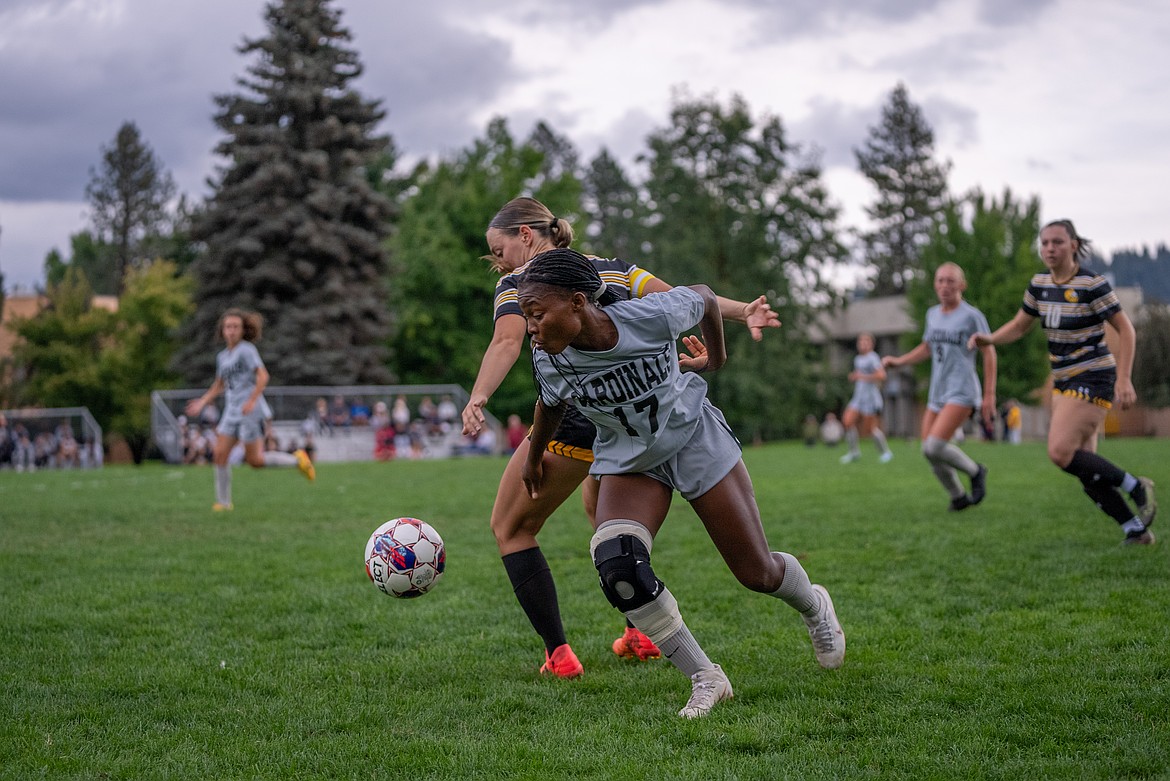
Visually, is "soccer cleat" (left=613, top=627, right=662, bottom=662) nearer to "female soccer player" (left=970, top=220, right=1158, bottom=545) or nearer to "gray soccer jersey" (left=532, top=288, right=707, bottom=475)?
"gray soccer jersey" (left=532, top=288, right=707, bottom=475)

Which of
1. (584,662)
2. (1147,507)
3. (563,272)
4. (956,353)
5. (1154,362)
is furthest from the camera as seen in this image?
(1154,362)

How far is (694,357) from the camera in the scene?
479 cm

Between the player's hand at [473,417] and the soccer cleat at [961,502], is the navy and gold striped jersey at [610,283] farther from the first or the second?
the soccer cleat at [961,502]

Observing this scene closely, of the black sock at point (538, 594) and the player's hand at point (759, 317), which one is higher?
the player's hand at point (759, 317)

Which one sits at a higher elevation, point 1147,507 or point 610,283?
point 610,283

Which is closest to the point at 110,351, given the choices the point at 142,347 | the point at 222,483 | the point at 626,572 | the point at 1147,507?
the point at 142,347

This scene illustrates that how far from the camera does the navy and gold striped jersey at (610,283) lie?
4449 millimetres

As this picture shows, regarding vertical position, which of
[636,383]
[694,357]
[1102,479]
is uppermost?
[694,357]

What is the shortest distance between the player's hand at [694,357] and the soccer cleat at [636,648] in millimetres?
1355

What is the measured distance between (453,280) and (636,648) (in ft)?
144

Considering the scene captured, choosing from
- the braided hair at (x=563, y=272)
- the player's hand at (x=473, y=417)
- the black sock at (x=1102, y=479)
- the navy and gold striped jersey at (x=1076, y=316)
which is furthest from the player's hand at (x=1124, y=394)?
the player's hand at (x=473, y=417)

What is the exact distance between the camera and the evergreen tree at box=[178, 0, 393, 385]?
130ft

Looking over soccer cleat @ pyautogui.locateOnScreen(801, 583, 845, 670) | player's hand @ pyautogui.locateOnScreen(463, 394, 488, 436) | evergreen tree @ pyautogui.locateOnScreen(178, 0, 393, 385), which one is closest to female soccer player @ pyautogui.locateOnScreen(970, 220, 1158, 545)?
soccer cleat @ pyautogui.locateOnScreen(801, 583, 845, 670)

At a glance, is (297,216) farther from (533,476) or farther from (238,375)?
(533,476)
